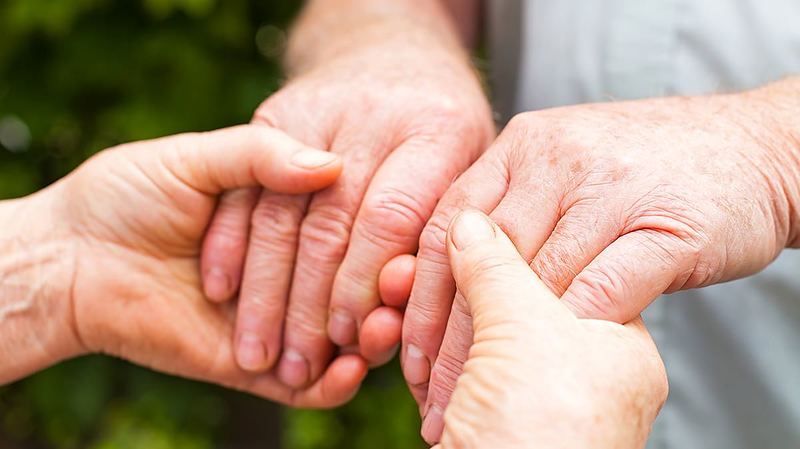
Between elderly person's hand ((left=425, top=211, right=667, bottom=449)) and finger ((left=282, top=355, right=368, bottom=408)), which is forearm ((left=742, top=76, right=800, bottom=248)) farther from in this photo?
finger ((left=282, top=355, right=368, bottom=408))

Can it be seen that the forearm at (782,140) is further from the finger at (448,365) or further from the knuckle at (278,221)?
the knuckle at (278,221)

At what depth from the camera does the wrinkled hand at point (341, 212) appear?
3.55 feet

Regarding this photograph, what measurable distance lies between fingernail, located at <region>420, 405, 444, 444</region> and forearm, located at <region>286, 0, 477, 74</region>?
0.56 metres

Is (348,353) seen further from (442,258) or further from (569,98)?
(569,98)

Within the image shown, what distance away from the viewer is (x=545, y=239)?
898 mm

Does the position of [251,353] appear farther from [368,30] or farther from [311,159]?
[368,30]

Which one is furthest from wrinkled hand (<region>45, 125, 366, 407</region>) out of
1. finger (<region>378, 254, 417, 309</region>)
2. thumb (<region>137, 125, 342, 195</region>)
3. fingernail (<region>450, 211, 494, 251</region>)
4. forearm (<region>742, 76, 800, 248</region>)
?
forearm (<region>742, 76, 800, 248</region>)

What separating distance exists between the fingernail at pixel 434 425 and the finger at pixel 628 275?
0.66ft

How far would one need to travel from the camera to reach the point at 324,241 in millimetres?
1122

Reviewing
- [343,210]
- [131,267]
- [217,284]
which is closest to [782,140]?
[343,210]

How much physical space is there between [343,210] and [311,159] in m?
0.09

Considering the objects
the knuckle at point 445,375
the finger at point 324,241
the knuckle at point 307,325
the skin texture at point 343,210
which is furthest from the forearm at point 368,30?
the knuckle at point 445,375

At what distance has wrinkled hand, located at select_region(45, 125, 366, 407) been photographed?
3.62ft

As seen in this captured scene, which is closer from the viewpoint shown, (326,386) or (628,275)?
(628,275)
